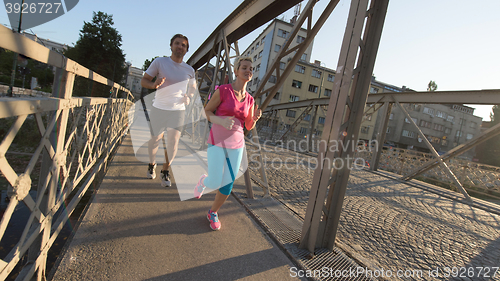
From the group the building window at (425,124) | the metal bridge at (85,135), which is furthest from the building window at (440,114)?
Result: the metal bridge at (85,135)

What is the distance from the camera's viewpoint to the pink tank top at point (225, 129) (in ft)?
8.00

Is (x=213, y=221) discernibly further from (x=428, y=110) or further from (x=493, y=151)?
(x=428, y=110)

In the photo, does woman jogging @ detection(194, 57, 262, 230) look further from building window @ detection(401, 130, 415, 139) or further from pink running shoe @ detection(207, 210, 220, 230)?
building window @ detection(401, 130, 415, 139)

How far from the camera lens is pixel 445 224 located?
420 centimetres

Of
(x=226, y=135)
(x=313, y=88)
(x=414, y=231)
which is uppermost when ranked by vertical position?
(x=313, y=88)

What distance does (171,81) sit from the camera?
3369mm

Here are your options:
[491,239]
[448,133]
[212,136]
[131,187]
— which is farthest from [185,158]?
[448,133]

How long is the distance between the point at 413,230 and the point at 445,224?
1073mm

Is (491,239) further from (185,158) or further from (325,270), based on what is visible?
(185,158)

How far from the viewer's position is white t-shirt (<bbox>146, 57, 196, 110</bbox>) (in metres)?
3.29

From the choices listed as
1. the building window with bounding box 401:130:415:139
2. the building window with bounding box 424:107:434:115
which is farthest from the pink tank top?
the building window with bounding box 424:107:434:115

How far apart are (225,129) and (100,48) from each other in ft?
142

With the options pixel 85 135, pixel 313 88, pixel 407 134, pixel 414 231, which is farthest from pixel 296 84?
pixel 85 135

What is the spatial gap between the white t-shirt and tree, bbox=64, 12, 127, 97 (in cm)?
3726
